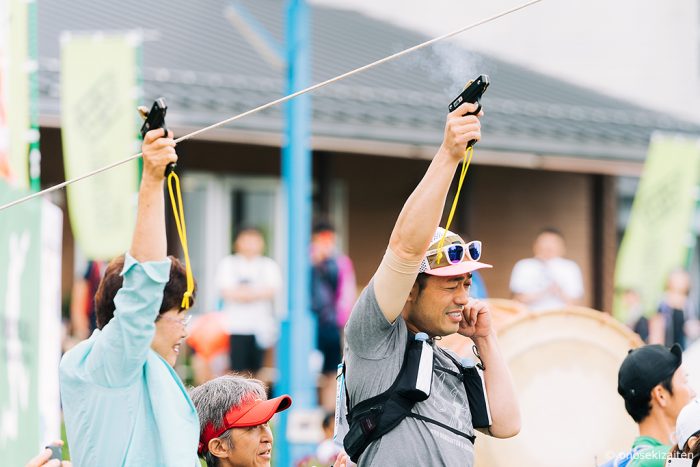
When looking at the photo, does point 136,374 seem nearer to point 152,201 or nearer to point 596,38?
point 152,201

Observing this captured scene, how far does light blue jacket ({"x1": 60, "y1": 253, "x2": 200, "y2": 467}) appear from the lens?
320cm

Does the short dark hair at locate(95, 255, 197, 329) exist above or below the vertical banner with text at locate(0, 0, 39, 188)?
below

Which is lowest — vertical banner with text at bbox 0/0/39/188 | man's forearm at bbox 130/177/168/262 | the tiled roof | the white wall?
man's forearm at bbox 130/177/168/262

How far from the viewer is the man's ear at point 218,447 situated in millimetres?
3770

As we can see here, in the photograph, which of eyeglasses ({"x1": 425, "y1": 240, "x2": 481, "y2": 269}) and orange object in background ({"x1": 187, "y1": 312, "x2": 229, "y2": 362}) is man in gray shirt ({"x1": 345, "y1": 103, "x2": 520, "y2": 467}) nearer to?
eyeglasses ({"x1": 425, "y1": 240, "x2": 481, "y2": 269})

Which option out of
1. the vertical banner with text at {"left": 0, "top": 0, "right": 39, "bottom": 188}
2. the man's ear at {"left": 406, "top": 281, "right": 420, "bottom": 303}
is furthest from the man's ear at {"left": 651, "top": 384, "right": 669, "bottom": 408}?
the vertical banner with text at {"left": 0, "top": 0, "right": 39, "bottom": 188}

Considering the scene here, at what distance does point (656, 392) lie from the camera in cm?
427

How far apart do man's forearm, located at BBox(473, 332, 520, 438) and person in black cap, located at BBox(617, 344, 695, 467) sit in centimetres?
67

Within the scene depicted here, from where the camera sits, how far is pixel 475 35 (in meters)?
18.5

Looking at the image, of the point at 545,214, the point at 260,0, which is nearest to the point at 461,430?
the point at 545,214

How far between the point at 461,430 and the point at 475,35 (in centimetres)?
1546

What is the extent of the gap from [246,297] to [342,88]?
13.9 ft

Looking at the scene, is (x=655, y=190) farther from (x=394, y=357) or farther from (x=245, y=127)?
(x=394, y=357)

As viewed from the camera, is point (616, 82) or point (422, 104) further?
point (616, 82)
